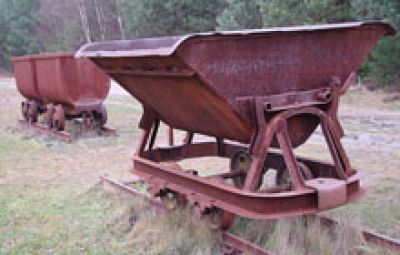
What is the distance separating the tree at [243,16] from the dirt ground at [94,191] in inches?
345

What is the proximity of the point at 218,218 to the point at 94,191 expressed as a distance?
7.94ft

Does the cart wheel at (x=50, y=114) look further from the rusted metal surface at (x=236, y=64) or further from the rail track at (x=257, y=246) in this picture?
the rail track at (x=257, y=246)

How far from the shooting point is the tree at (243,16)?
2008 centimetres

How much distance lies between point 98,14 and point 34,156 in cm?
2549

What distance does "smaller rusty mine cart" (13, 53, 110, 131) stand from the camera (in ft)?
34.2

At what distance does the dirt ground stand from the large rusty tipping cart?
1.86 feet

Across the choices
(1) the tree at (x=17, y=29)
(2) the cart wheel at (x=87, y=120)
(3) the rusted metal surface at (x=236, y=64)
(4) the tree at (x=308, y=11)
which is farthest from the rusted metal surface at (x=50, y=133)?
(1) the tree at (x=17, y=29)

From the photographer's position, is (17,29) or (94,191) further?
(17,29)

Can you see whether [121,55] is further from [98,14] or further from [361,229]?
[98,14]

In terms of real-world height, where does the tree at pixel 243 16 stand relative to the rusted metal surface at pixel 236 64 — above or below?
below

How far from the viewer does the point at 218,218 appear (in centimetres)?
472

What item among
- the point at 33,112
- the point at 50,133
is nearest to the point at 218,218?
the point at 50,133

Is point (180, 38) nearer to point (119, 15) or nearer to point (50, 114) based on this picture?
point (50, 114)

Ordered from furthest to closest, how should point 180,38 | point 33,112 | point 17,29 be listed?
point 17,29 < point 33,112 < point 180,38
